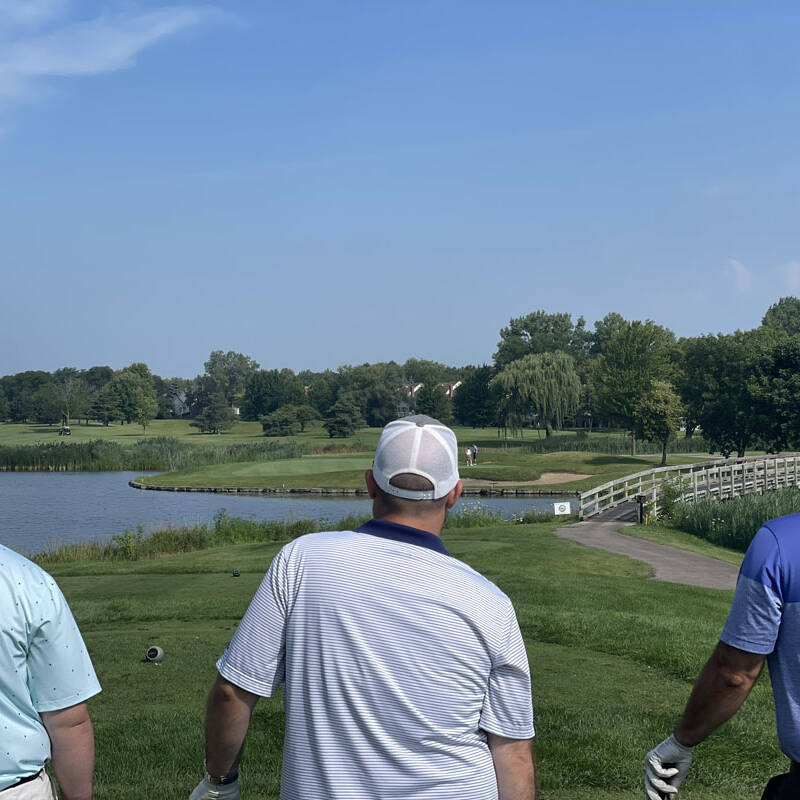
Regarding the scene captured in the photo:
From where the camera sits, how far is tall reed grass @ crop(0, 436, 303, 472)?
241 ft

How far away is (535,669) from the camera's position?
9.78 meters

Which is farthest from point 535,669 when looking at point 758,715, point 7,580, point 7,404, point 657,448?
point 7,404

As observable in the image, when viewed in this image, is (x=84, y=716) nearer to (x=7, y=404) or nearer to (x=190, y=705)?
(x=190, y=705)

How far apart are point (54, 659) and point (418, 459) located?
1.36 m

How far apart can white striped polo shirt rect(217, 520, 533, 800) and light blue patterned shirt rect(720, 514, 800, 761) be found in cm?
96

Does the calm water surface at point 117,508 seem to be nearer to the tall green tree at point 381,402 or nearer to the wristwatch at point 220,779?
the wristwatch at point 220,779

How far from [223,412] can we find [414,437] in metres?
134

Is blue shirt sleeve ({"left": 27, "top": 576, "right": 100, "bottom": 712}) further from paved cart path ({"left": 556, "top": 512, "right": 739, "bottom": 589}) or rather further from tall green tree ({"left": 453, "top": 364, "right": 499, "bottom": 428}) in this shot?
tall green tree ({"left": 453, "top": 364, "right": 499, "bottom": 428})

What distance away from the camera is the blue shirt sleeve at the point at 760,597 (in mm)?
3291

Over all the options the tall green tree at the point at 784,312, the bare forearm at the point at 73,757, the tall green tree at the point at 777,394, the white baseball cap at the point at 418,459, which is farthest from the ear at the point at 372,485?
the tall green tree at the point at 784,312

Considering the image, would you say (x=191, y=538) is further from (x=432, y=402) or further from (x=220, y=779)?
(x=432, y=402)

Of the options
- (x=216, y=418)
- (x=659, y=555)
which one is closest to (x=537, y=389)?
(x=216, y=418)

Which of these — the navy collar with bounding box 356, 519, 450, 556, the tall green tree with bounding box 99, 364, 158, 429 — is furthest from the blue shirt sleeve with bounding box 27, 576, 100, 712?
the tall green tree with bounding box 99, 364, 158, 429

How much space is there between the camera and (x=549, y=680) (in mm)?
9289
